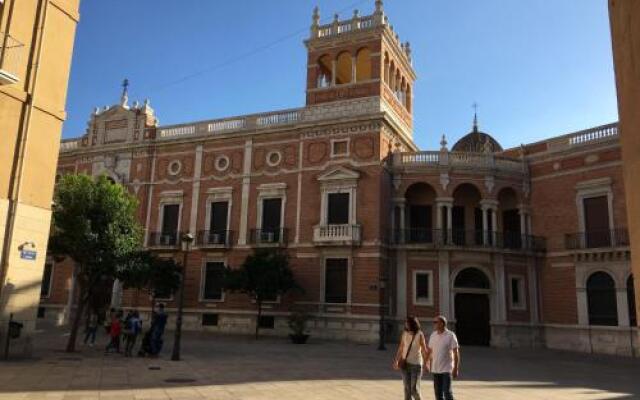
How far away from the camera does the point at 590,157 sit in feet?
89.5

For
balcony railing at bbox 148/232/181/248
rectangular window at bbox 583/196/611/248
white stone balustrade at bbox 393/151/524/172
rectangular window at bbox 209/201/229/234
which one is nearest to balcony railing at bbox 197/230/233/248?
rectangular window at bbox 209/201/229/234

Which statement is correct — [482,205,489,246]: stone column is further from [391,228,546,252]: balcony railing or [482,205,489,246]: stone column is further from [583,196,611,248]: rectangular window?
[583,196,611,248]: rectangular window

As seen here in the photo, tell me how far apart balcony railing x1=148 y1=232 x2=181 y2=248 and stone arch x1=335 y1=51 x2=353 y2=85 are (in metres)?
13.4

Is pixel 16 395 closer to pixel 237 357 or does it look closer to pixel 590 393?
pixel 237 357

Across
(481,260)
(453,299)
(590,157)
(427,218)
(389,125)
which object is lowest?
(453,299)

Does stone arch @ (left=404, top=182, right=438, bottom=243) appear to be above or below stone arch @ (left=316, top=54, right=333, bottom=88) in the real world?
below

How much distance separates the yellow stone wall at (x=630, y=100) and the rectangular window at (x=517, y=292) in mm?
21765

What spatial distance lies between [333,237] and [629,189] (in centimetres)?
2103

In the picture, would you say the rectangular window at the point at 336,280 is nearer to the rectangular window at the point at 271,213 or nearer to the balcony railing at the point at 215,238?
the rectangular window at the point at 271,213

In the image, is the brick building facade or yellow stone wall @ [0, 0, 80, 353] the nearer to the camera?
yellow stone wall @ [0, 0, 80, 353]

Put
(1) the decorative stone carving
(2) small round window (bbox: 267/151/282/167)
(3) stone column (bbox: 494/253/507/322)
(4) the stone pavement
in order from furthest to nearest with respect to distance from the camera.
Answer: (2) small round window (bbox: 267/151/282/167) → (1) the decorative stone carving → (3) stone column (bbox: 494/253/507/322) → (4) the stone pavement

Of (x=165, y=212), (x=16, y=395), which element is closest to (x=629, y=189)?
(x=16, y=395)

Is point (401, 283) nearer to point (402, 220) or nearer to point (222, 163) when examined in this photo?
point (402, 220)

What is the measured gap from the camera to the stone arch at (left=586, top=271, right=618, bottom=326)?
25.5 meters
